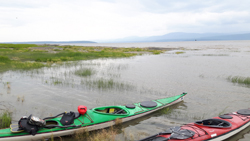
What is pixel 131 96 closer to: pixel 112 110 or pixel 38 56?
pixel 112 110

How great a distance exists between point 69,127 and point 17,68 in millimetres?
16900

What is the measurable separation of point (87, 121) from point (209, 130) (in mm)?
5045

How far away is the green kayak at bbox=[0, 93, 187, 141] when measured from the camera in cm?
596

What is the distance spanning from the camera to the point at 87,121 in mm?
7113

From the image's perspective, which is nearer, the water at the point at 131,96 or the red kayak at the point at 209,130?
the red kayak at the point at 209,130

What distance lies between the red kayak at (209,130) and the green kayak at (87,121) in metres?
2.31

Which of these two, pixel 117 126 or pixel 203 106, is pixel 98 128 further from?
pixel 203 106

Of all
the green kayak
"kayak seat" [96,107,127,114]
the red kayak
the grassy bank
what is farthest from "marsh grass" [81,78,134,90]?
the grassy bank

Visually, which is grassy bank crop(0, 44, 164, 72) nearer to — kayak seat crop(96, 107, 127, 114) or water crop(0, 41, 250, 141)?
water crop(0, 41, 250, 141)

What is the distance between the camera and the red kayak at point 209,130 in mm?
5848

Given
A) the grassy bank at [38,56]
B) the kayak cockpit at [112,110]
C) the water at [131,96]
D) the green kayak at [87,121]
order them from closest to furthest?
the green kayak at [87,121]
the kayak cockpit at [112,110]
the water at [131,96]
the grassy bank at [38,56]

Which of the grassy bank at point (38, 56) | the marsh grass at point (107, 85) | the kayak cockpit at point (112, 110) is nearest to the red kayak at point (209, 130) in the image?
the kayak cockpit at point (112, 110)

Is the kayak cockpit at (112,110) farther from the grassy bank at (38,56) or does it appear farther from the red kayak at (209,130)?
the grassy bank at (38,56)

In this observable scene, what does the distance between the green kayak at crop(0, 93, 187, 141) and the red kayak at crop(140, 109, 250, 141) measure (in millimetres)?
2313
